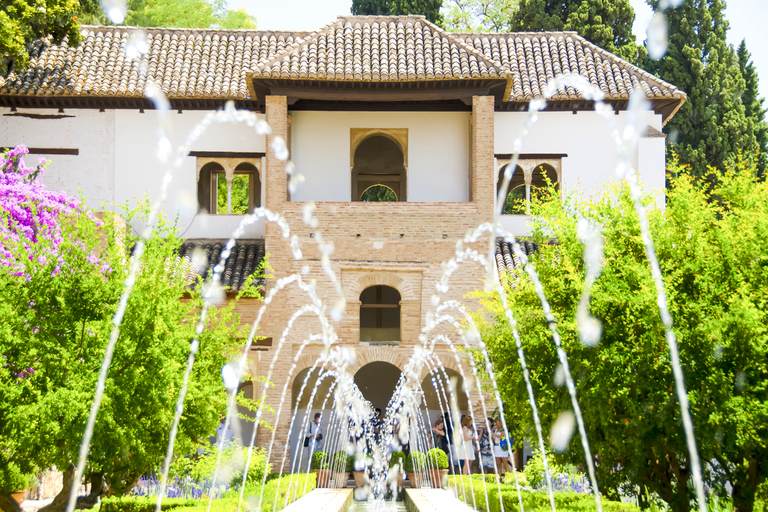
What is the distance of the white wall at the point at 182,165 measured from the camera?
2127cm

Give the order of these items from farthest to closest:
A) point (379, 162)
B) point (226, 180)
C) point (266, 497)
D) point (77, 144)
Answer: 1. point (379, 162)
2. point (226, 180)
3. point (77, 144)
4. point (266, 497)

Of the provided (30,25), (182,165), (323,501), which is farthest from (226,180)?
→ (323,501)

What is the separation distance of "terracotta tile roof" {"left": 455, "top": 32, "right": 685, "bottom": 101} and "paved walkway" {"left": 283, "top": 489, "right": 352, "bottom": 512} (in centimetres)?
1031

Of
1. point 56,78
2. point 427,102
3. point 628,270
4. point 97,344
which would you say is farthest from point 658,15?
point 97,344

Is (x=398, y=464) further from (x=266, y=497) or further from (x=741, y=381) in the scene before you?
(x=741, y=381)

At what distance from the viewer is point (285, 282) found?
19516mm

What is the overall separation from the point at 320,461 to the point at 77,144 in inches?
411

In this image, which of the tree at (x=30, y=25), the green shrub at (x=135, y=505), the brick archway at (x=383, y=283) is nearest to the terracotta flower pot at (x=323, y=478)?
the brick archway at (x=383, y=283)

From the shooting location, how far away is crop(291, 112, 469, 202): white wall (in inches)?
840

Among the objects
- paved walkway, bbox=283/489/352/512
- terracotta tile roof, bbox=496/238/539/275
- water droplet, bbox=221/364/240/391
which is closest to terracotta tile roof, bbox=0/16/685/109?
terracotta tile roof, bbox=496/238/539/275

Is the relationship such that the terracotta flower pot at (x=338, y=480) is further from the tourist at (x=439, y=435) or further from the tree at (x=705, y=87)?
the tree at (x=705, y=87)

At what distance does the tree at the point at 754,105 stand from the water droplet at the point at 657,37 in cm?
321

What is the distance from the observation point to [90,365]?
949 centimetres

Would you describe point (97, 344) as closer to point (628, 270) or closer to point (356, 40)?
point (628, 270)
